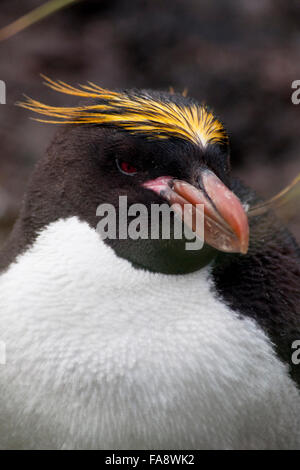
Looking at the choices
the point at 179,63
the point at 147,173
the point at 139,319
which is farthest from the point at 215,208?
the point at 179,63

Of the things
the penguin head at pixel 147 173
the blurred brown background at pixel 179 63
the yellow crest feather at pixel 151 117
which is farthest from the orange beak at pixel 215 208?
the blurred brown background at pixel 179 63

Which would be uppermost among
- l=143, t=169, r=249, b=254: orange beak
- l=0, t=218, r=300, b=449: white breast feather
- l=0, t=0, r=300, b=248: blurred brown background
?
l=0, t=0, r=300, b=248: blurred brown background

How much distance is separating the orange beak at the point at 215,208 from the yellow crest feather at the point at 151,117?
0.13 m

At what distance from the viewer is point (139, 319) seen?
1.76 meters

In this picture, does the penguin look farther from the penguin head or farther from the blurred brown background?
the blurred brown background

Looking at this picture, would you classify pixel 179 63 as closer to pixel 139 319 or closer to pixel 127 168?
pixel 127 168

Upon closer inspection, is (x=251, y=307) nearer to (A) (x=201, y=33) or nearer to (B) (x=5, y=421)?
(B) (x=5, y=421)

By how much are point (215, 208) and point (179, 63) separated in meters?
2.86

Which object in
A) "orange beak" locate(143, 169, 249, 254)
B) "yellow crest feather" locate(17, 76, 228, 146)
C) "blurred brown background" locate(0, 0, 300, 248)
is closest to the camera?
"orange beak" locate(143, 169, 249, 254)

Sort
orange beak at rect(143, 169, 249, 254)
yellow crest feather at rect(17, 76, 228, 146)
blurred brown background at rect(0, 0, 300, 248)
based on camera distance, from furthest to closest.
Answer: blurred brown background at rect(0, 0, 300, 248)
yellow crest feather at rect(17, 76, 228, 146)
orange beak at rect(143, 169, 249, 254)

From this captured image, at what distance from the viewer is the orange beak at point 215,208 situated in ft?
5.31

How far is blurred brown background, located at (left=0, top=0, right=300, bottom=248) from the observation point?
13.7ft

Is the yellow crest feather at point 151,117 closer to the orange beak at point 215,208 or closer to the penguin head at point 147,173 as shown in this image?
the penguin head at point 147,173

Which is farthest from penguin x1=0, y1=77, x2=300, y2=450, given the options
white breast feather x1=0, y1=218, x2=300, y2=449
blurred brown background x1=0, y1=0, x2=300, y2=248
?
blurred brown background x1=0, y1=0, x2=300, y2=248
